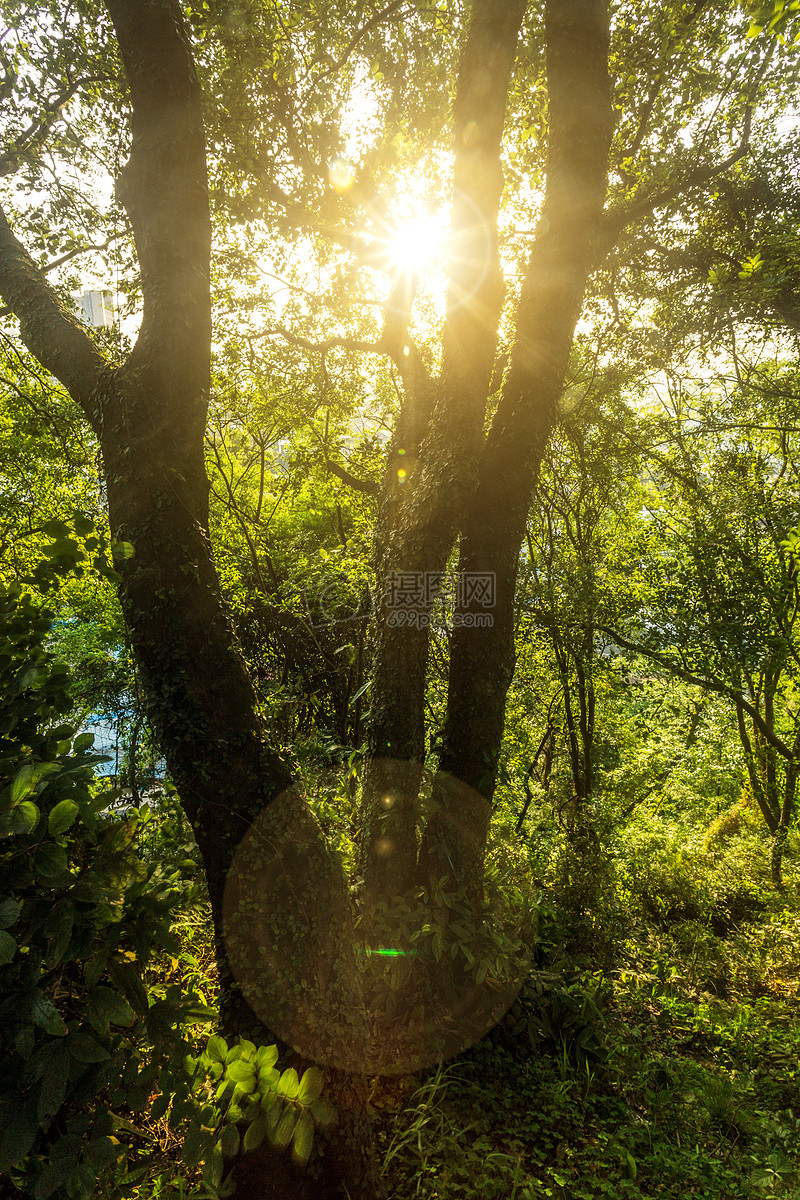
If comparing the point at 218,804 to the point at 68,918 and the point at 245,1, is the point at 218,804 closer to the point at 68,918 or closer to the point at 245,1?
the point at 68,918

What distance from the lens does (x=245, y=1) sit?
4.16m

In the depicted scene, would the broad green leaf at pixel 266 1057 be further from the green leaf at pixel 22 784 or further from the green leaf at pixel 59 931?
the green leaf at pixel 22 784

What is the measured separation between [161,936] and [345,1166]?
1731mm

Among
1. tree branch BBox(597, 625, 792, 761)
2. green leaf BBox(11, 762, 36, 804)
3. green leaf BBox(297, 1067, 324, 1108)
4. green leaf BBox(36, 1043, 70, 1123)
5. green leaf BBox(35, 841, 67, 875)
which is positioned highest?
tree branch BBox(597, 625, 792, 761)

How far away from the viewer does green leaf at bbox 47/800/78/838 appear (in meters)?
0.99

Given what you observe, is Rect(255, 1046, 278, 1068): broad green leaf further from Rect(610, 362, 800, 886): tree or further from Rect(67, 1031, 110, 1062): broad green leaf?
Rect(610, 362, 800, 886): tree

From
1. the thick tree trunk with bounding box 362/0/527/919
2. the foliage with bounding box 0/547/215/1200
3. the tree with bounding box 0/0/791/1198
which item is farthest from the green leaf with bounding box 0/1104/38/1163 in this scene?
the thick tree trunk with bounding box 362/0/527/919

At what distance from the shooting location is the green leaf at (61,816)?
3.24ft

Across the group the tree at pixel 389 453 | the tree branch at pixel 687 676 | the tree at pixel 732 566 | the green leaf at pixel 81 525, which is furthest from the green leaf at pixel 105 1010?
the tree at pixel 732 566

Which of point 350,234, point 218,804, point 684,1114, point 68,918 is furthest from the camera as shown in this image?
point 350,234

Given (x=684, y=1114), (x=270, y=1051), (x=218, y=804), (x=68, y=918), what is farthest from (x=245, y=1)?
(x=684, y=1114)

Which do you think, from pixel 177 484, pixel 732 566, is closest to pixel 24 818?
pixel 177 484

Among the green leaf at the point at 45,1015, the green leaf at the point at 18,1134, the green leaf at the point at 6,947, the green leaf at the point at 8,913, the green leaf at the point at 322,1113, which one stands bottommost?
the green leaf at the point at 322,1113

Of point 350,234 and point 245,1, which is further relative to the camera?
point 350,234
